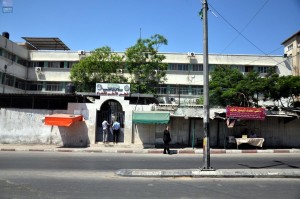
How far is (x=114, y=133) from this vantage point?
2462 cm

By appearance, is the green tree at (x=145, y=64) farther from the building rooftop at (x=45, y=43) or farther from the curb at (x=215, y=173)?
the curb at (x=215, y=173)

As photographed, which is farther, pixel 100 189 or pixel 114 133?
pixel 114 133

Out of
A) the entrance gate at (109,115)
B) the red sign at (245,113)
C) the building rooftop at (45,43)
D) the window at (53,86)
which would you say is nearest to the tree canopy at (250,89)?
the red sign at (245,113)

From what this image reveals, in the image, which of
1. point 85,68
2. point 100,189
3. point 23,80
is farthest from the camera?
point 23,80

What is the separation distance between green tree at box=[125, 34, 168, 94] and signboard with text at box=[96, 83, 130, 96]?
16502 millimetres

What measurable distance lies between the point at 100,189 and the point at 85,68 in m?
35.0

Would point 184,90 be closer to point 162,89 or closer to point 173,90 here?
point 173,90

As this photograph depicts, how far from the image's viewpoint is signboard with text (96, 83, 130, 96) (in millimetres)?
25547

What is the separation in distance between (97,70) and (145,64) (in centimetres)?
632

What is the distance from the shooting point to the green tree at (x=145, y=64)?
141 ft

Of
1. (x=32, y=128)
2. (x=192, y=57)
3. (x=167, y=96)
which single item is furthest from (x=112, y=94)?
(x=192, y=57)

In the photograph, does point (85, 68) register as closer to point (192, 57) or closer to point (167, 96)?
point (167, 96)

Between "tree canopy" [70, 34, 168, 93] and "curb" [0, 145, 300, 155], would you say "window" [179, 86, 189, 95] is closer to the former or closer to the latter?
"tree canopy" [70, 34, 168, 93]

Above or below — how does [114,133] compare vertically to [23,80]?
below
